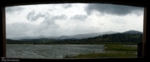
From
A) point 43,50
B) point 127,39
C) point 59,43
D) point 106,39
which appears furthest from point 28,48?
point 127,39

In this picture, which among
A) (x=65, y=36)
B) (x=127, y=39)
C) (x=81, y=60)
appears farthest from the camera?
(x=127, y=39)

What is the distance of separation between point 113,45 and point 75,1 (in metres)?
6.18

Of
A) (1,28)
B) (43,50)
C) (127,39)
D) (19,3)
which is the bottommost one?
(43,50)

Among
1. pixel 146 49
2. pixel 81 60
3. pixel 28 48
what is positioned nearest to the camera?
pixel 81 60

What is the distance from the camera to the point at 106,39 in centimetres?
1012

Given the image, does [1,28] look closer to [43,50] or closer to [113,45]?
[43,50]

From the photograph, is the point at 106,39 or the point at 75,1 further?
the point at 106,39

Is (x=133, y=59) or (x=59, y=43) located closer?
(x=133, y=59)

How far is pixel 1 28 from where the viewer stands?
491 centimetres

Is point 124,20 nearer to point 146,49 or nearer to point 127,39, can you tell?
point 127,39

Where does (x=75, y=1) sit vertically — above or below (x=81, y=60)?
above

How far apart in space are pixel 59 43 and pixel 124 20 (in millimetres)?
4509

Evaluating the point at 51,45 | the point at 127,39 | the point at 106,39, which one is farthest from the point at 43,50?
the point at 127,39

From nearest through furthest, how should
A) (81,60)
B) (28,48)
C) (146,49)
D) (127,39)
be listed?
(81,60)
(146,49)
(28,48)
(127,39)
